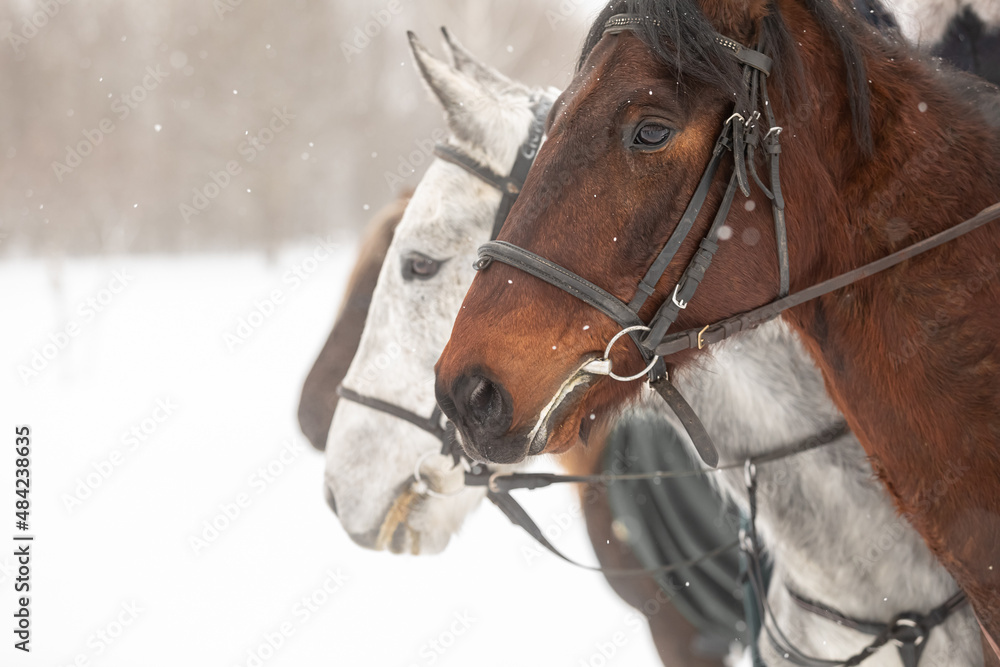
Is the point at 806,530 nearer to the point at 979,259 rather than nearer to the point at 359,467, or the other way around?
the point at 979,259

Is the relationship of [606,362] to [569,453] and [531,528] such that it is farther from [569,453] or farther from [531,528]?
[569,453]

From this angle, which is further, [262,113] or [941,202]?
[262,113]

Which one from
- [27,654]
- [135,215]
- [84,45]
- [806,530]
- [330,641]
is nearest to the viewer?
[806,530]

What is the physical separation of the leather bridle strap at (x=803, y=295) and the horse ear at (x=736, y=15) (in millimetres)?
532

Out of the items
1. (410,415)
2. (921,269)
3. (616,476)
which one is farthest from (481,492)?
(921,269)

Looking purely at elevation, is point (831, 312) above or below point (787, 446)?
above

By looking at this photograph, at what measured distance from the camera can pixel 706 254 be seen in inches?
53.4

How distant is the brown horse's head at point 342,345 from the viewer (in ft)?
10.5

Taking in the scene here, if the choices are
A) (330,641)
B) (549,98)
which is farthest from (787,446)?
(330,641)

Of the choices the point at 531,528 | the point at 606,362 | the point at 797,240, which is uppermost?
the point at 797,240

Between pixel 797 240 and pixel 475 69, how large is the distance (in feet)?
6.21

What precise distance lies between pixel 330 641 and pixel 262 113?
13209 mm

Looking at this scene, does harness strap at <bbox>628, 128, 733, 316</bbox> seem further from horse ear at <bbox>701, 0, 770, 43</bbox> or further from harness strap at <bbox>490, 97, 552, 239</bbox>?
harness strap at <bbox>490, 97, 552, 239</bbox>

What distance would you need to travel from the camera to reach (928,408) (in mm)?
1480
